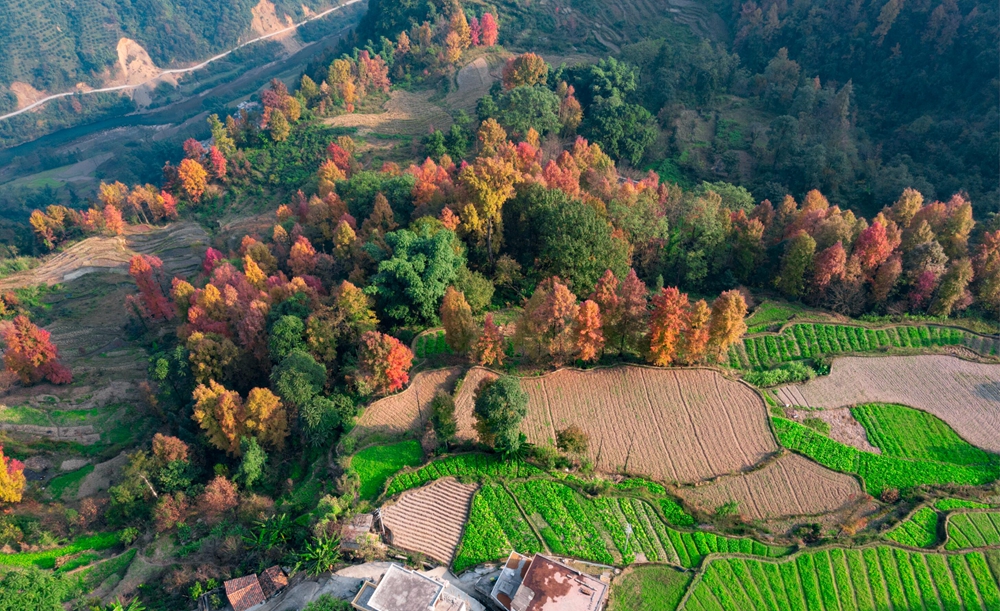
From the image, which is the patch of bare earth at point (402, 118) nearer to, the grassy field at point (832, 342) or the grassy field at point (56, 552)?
the grassy field at point (832, 342)

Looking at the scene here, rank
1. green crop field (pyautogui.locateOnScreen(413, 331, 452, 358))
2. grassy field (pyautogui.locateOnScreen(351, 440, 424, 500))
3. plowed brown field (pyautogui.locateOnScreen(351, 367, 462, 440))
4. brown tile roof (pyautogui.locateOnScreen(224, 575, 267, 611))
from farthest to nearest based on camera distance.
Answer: green crop field (pyautogui.locateOnScreen(413, 331, 452, 358)) < plowed brown field (pyautogui.locateOnScreen(351, 367, 462, 440)) < grassy field (pyautogui.locateOnScreen(351, 440, 424, 500)) < brown tile roof (pyautogui.locateOnScreen(224, 575, 267, 611))

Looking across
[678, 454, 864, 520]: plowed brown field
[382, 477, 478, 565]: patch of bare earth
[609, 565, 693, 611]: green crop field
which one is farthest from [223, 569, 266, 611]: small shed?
[678, 454, 864, 520]: plowed brown field

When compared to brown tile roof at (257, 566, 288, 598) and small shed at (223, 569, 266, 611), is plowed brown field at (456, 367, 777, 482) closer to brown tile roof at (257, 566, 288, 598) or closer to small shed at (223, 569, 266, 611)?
brown tile roof at (257, 566, 288, 598)

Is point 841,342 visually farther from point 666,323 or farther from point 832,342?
point 666,323

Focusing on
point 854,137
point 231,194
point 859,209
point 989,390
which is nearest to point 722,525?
point 989,390

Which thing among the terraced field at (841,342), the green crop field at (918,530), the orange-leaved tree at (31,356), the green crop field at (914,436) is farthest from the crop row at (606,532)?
the orange-leaved tree at (31,356)
